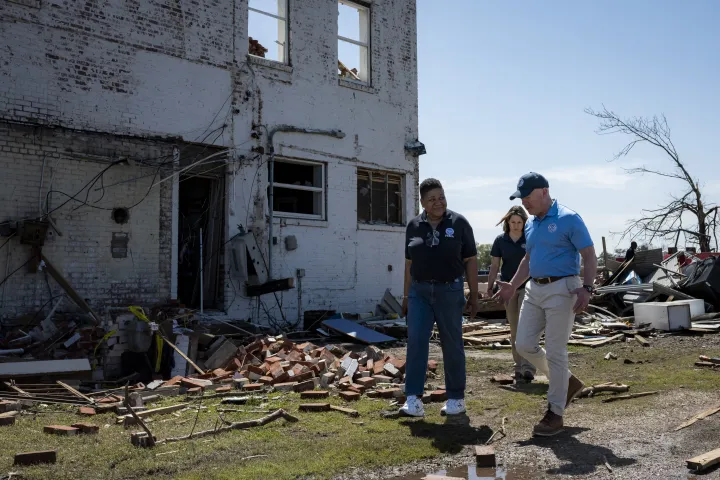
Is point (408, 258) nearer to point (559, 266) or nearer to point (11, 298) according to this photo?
point (559, 266)

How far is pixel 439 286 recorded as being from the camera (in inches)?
239

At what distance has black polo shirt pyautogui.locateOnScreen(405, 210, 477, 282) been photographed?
600 cm

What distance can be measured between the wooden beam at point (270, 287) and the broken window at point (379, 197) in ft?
11.9

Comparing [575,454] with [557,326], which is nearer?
[575,454]

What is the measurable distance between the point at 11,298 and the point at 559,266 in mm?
8700

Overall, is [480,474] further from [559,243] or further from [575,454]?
[559,243]

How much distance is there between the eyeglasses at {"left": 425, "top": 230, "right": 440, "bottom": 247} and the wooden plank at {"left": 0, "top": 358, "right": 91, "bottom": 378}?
202 inches

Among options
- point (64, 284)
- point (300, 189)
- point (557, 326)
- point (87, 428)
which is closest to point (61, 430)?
point (87, 428)

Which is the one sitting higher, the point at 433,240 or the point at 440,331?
the point at 433,240

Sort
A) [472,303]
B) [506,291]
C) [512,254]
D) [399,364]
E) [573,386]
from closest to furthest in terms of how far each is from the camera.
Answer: [506,291] < [573,386] < [472,303] < [512,254] < [399,364]

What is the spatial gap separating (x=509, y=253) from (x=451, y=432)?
3170 mm

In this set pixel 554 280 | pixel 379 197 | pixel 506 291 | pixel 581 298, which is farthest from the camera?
pixel 379 197

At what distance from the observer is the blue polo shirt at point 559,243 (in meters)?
5.31

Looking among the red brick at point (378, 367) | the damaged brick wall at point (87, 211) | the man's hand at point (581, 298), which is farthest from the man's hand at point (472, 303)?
the damaged brick wall at point (87, 211)
